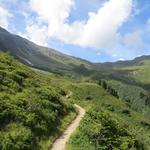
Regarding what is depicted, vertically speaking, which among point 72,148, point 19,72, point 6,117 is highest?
point 19,72

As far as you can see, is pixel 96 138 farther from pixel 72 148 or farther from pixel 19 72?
pixel 19 72

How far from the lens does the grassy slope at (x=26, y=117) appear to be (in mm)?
26625

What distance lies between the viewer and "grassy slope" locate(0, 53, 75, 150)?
87.4 feet

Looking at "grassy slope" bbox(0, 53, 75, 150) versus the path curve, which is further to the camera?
the path curve

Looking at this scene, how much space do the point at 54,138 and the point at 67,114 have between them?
13.9m

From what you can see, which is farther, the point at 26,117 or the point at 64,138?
the point at 64,138

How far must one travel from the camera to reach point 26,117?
31.1 m

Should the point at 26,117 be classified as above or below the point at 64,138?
above

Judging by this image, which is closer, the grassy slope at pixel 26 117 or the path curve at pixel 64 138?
the grassy slope at pixel 26 117

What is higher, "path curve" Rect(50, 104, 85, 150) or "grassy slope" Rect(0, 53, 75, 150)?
"grassy slope" Rect(0, 53, 75, 150)

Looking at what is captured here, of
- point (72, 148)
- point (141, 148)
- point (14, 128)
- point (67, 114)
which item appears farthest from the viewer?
point (67, 114)

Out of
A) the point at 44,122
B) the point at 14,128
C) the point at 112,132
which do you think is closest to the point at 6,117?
the point at 14,128

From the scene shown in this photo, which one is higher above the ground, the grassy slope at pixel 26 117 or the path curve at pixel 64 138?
the grassy slope at pixel 26 117

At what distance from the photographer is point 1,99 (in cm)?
3238
